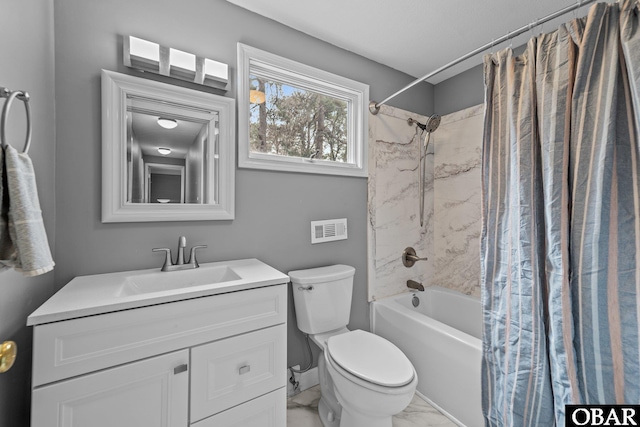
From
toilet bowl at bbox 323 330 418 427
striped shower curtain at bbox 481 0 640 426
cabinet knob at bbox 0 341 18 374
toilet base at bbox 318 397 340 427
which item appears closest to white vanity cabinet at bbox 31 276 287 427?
cabinet knob at bbox 0 341 18 374

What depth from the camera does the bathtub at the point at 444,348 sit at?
1472 millimetres

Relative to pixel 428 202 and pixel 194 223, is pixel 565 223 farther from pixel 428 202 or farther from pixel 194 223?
pixel 194 223

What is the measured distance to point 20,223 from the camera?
23.9 inches

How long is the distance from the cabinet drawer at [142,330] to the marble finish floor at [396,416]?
0.80m

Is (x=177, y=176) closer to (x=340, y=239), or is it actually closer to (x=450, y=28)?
(x=340, y=239)

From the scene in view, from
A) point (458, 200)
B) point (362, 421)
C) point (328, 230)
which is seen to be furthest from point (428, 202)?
point (362, 421)

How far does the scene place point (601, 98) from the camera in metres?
0.88

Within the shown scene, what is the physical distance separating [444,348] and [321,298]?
0.80m

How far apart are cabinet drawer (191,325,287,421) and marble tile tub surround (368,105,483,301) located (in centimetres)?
109

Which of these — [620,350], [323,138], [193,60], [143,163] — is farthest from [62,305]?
[620,350]

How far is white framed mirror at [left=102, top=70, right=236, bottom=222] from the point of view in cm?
126

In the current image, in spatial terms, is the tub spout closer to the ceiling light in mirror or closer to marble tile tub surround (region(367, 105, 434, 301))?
marble tile tub surround (region(367, 105, 434, 301))

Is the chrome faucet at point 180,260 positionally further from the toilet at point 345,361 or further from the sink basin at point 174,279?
the toilet at point 345,361

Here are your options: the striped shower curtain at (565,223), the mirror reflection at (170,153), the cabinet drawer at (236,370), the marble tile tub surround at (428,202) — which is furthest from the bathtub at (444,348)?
the mirror reflection at (170,153)
